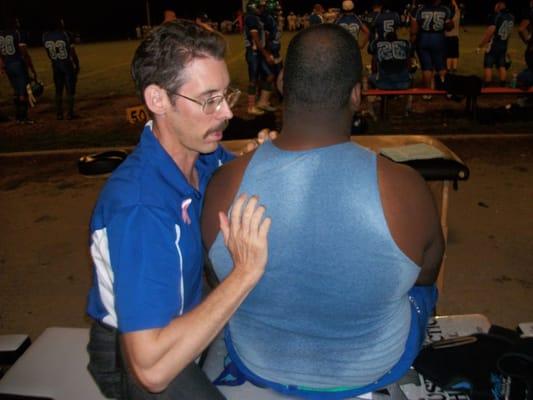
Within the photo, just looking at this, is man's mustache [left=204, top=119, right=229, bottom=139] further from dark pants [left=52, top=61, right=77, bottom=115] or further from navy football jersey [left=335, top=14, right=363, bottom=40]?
dark pants [left=52, top=61, right=77, bottom=115]

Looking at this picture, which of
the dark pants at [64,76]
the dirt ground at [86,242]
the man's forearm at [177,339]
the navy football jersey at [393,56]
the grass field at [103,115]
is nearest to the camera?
the man's forearm at [177,339]

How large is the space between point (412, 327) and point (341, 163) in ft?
2.63

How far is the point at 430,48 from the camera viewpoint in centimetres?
989

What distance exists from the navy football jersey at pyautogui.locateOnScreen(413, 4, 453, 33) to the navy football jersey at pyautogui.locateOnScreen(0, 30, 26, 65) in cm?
729

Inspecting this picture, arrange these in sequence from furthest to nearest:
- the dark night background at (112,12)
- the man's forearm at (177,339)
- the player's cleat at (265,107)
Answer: the dark night background at (112,12) < the player's cleat at (265,107) < the man's forearm at (177,339)

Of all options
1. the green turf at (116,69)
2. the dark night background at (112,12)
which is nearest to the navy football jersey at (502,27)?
the green turf at (116,69)

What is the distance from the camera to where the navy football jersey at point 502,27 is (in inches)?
408

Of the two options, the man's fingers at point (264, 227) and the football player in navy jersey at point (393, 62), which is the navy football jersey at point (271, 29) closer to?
the football player in navy jersey at point (393, 62)

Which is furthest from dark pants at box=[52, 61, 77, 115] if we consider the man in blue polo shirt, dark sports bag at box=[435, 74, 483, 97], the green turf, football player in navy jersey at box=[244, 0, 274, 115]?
the man in blue polo shirt

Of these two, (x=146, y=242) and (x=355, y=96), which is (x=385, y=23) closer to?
(x=355, y=96)

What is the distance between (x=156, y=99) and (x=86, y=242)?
3.58 metres

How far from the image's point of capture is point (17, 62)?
32.4 ft

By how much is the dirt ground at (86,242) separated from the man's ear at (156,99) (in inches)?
99.2

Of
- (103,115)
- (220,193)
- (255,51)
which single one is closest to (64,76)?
(103,115)
